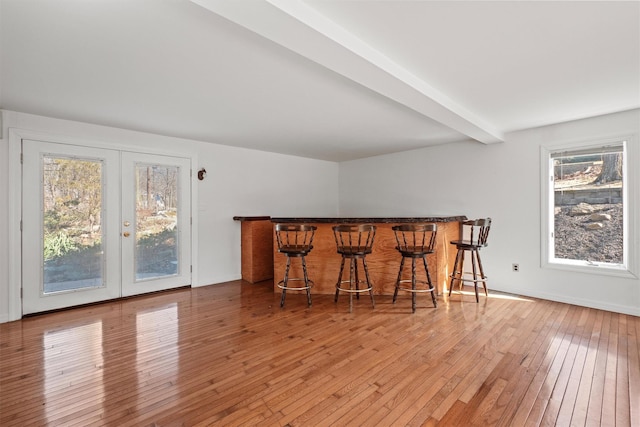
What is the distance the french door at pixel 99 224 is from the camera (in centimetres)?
324

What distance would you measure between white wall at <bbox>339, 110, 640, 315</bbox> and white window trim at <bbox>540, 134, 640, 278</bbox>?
0.05 metres

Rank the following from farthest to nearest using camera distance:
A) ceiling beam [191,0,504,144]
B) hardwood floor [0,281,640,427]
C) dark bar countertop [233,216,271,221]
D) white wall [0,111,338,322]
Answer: dark bar countertop [233,216,271,221]
white wall [0,111,338,322]
hardwood floor [0,281,640,427]
ceiling beam [191,0,504,144]

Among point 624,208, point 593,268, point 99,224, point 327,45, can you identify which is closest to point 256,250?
point 99,224

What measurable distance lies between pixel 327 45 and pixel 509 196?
3560 millimetres

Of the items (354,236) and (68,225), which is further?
(354,236)

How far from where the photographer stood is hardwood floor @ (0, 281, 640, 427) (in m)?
1.66

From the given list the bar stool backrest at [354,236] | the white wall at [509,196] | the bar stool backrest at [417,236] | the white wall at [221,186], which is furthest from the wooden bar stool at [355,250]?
the white wall at [221,186]

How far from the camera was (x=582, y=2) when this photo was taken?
1507 millimetres

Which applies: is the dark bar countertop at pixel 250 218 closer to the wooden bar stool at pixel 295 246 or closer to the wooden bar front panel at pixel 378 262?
the wooden bar stool at pixel 295 246

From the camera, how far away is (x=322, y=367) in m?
2.12

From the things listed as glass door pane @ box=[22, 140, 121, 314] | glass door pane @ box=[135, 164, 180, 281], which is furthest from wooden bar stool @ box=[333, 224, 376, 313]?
glass door pane @ box=[22, 140, 121, 314]

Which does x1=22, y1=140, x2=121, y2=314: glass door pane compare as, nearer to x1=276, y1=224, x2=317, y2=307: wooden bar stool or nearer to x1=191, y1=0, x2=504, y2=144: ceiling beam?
x1=276, y1=224, x2=317, y2=307: wooden bar stool

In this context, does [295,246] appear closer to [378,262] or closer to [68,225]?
[378,262]

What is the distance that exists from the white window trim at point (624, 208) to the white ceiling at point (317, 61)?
0.41m
